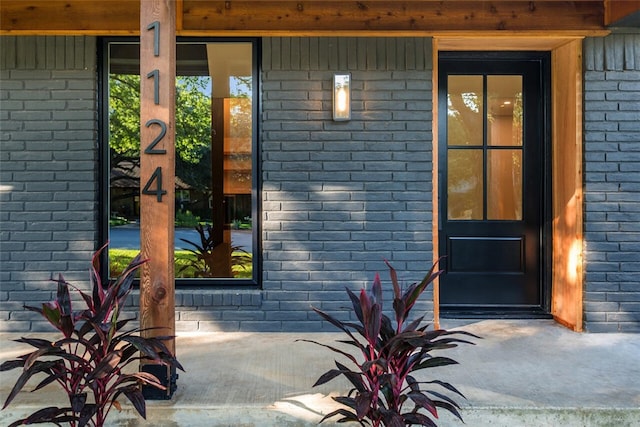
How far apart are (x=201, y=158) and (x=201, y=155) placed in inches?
1.0

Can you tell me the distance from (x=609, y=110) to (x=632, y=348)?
6.00ft

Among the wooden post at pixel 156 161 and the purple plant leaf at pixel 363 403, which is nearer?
the purple plant leaf at pixel 363 403

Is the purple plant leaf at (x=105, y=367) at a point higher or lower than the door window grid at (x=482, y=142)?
lower

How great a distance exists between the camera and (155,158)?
8.73 ft

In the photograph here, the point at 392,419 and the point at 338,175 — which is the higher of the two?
the point at 338,175

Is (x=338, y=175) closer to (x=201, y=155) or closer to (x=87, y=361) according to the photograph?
(x=201, y=155)

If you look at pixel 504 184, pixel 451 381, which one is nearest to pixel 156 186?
pixel 451 381

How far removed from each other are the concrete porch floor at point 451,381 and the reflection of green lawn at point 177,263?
0.52 metres

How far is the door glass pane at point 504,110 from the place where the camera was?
437 centimetres

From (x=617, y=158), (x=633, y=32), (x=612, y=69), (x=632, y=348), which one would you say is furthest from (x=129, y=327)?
(x=633, y=32)

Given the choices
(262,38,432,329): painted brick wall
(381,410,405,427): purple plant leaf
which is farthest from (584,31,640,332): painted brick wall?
(381,410,405,427): purple plant leaf

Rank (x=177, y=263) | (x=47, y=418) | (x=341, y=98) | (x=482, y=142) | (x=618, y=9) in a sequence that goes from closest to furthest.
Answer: (x=47, y=418) < (x=618, y=9) < (x=341, y=98) < (x=177, y=263) < (x=482, y=142)

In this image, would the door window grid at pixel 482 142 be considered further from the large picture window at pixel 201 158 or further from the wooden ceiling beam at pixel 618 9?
the large picture window at pixel 201 158

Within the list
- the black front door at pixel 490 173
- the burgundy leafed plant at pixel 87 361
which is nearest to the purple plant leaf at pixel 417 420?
the burgundy leafed plant at pixel 87 361
